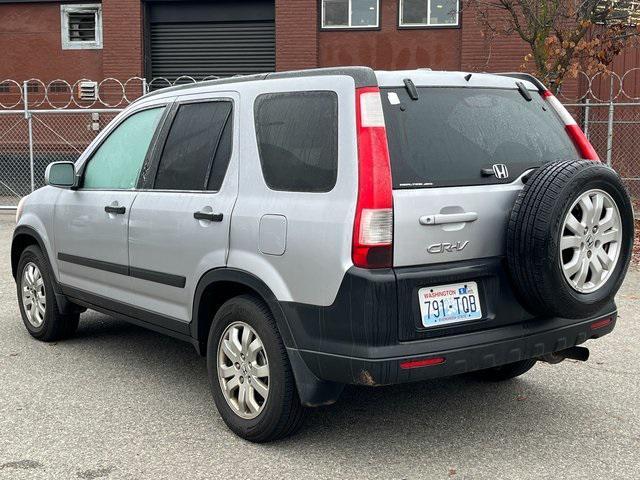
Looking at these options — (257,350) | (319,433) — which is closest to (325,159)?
(257,350)

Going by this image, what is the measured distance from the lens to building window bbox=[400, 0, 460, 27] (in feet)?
54.4

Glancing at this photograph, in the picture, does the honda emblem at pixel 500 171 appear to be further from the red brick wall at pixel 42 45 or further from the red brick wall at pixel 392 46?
the red brick wall at pixel 42 45

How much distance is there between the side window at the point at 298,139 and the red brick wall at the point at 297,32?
13.2 m

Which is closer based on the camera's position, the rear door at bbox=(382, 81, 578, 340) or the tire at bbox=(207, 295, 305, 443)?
the rear door at bbox=(382, 81, 578, 340)

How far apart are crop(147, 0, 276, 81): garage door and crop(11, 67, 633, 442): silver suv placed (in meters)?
13.5

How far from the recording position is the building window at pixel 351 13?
16.9m

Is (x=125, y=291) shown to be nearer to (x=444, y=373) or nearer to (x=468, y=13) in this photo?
(x=444, y=373)

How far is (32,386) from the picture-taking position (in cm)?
495

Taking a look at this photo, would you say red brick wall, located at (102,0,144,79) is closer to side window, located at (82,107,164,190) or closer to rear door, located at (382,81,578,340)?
side window, located at (82,107,164,190)

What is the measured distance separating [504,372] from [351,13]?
1332cm

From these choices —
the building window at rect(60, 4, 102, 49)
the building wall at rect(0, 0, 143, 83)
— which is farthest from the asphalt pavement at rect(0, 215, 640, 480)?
Result: the building window at rect(60, 4, 102, 49)

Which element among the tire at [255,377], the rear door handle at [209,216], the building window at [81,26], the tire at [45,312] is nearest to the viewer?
the tire at [255,377]

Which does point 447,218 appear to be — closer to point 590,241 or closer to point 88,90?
point 590,241

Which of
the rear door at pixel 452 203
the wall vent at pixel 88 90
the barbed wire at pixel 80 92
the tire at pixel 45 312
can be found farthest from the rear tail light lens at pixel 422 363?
the wall vent at pixel 88 90
